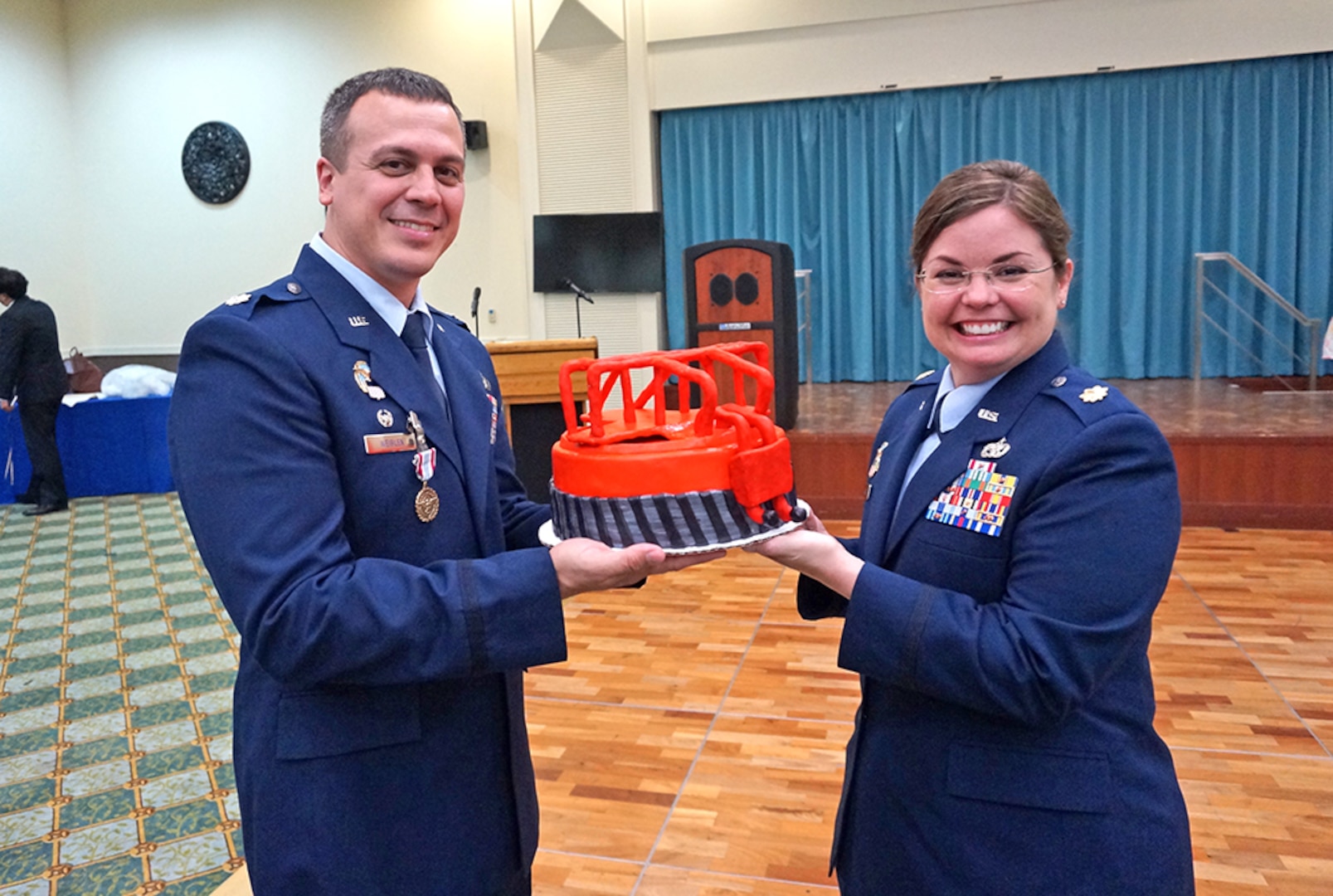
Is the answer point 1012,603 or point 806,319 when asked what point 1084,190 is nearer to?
point 806,319

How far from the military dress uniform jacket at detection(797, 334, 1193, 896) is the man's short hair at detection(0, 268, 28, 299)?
22.3 feet

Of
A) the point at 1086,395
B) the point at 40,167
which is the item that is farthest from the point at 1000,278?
the point at 40,167

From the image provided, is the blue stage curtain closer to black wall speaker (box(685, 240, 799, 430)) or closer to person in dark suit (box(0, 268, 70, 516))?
black wall speaker (box(685, 240, 799, 430))

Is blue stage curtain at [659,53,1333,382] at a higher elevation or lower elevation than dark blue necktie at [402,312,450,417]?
higher

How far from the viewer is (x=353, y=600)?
976mm

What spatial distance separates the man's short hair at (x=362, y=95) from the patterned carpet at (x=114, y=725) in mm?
1821

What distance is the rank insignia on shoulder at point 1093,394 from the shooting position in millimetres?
1083

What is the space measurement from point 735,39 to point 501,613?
25.3ft

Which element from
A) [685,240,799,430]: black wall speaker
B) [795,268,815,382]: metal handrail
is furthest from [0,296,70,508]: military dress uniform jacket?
[795,268,815,382]: metal handrail

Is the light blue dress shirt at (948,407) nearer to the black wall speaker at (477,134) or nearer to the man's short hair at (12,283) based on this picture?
the man's short hair at (12,283)

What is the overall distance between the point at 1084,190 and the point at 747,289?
11.8ft

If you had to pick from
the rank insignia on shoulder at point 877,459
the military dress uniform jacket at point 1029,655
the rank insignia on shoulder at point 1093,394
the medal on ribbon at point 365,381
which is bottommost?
the military dress uniform jacket at point 1029,655

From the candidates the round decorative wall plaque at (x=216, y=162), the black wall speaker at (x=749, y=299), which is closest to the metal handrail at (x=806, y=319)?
the black wall speaker at (x=749, y=299)

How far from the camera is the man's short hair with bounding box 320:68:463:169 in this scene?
1.11 metres
